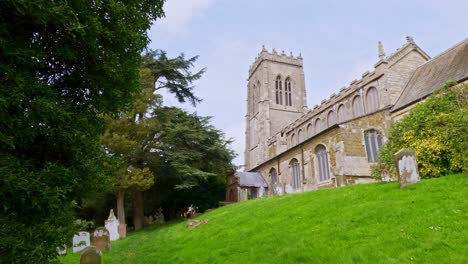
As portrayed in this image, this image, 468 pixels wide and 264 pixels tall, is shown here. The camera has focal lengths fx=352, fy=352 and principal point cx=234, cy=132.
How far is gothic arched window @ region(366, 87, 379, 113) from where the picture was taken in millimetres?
27030

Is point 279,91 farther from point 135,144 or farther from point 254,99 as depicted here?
point 135,144

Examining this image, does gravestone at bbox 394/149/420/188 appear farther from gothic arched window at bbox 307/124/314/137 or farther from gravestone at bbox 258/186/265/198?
gothic arched window at bbox 307/124/314/137

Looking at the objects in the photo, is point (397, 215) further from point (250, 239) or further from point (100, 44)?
point (100, 44)

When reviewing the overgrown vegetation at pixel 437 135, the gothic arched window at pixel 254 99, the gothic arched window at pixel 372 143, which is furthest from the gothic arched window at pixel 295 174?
the gothic arched window at pixel 254 99

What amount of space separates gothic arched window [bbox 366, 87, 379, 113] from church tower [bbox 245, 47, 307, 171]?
1895cm

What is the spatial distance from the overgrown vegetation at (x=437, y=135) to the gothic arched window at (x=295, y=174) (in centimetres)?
1268

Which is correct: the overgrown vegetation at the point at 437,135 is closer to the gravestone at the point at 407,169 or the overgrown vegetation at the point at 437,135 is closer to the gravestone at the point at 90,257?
the gravestone at the point at 407,169

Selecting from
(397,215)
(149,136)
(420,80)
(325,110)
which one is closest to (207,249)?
(397,215)

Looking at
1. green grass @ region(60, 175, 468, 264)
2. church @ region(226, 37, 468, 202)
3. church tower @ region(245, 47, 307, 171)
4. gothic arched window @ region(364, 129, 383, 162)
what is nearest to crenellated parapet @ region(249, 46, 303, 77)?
church tower @ region(245, 47, 307, 171)

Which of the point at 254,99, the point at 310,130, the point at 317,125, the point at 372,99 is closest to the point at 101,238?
the point at 372,99

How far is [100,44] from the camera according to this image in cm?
598

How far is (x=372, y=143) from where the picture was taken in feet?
71.8

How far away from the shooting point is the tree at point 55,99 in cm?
436

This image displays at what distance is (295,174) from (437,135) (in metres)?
16.2
